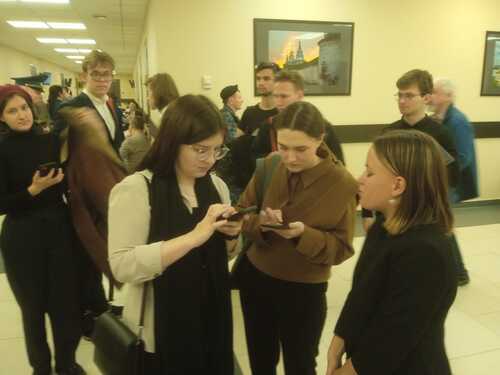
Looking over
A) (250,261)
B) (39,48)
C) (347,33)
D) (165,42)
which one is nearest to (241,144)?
(250,261)

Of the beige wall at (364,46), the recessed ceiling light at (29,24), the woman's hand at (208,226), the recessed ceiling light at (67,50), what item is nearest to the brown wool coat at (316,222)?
the woman's hand at (208,226)

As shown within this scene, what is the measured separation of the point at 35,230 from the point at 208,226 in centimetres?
115

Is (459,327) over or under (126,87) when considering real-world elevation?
under

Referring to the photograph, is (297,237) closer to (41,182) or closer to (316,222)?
(316,222)

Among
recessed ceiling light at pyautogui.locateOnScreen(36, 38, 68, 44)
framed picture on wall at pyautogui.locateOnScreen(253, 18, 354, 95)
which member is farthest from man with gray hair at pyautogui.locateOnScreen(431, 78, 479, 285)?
recessed ceiling light at pyautogui.locateOnScreen(36, 38, 68, 44)

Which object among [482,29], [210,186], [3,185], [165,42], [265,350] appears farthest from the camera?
[482,29]

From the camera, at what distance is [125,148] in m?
3.75

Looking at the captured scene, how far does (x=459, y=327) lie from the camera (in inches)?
111

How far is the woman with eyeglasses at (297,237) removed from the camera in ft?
5.10

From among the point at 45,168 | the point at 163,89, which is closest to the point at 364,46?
the point at 163,89

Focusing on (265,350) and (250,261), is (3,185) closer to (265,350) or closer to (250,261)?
(250,261)

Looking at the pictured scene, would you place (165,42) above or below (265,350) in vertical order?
above

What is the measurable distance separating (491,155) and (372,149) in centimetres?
546

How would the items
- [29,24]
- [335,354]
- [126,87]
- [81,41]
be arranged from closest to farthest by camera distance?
1. [335,354]
2. [29,24]
3. [81,41]
4. [126,87]
